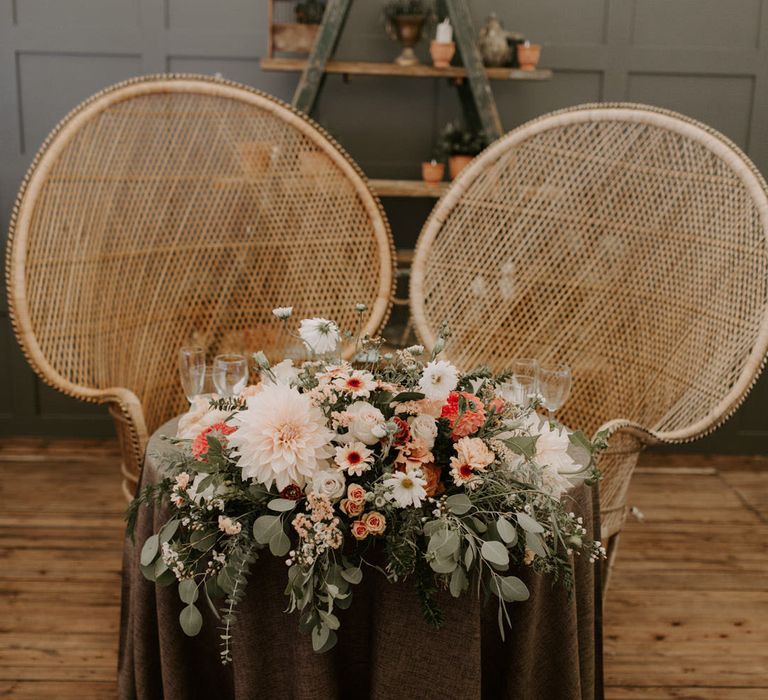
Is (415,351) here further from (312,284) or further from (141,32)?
(141,32)

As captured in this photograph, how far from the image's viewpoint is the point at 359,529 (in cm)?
106

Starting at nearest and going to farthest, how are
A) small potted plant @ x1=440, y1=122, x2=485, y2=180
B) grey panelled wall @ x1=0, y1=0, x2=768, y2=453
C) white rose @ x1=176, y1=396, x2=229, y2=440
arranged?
white rose @ x1=176, y1=396, x2=229, y2=440
small potted plant @ x1=440, y1=122, x2=485, y2=180
grey panelled wall @ x1=0, y1=0, x2=768, y2=453

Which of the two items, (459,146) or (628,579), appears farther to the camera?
(459,146)

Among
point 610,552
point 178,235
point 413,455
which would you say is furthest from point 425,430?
point 178,235

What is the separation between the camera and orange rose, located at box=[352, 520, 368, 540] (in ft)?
3.46

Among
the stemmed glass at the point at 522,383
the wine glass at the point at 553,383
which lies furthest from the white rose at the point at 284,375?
the wine glass at the point at 553,383

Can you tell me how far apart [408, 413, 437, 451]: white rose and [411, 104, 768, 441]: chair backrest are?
772 mm

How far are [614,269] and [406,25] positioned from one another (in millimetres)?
1061

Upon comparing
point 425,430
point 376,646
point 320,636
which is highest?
point 425,430

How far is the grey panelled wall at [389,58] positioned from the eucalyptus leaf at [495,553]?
2.03 m

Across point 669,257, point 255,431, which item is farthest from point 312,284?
point 255,431

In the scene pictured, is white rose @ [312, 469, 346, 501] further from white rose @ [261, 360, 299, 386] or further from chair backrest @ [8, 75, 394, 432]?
chair backrest @ [8, 75, 394, 432]

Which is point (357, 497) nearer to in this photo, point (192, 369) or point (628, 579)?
point (192, 369)

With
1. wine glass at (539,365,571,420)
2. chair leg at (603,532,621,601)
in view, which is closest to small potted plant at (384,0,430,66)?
wine glass at (539,365,571,420)
